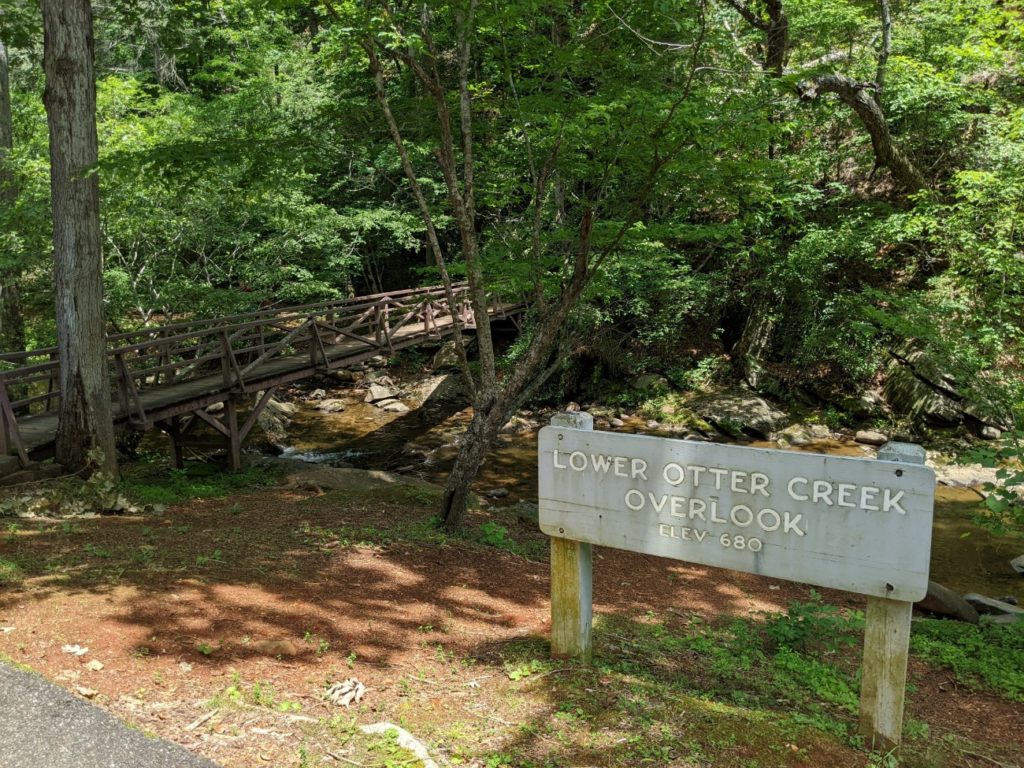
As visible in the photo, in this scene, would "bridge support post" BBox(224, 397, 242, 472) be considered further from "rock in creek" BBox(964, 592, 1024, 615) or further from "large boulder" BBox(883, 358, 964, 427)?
"large boulder" BBox(883, 358, 964, 427)

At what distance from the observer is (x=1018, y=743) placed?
3.46m

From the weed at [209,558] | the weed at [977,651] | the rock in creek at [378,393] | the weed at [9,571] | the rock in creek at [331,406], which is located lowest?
the rock in creek at [331,406]

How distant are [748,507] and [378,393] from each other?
53.0 ft

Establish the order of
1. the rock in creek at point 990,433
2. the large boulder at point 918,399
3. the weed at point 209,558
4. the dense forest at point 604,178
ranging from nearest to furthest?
the weed at point 209,558
the dense forest at point 604,178
the rock in creek at point 990,433
the large boulder at point 918,399

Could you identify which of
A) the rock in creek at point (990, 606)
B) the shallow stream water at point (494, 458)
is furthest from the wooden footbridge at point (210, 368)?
the rock in creek at point (990, 606)

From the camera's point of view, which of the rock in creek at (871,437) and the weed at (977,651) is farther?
the rock in creek at (871,437)

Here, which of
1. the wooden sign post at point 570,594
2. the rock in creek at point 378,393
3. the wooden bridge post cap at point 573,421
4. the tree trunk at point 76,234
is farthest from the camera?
the rock in creek at point 378,393

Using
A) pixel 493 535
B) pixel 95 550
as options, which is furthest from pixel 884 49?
pixel 95 550

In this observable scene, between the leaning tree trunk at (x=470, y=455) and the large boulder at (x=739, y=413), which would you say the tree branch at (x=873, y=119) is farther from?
the leaning tree trunk at (x=470, y=455)

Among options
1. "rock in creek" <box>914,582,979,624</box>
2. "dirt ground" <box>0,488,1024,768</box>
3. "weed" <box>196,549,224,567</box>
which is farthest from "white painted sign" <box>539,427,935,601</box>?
"rock in creek" <box>914,582,979,624</box>

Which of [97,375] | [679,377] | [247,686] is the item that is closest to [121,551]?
[247,686]

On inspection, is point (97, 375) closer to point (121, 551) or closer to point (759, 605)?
point (121, 551)

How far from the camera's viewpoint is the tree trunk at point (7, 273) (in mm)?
12391

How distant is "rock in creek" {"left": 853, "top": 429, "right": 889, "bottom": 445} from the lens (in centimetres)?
1336
